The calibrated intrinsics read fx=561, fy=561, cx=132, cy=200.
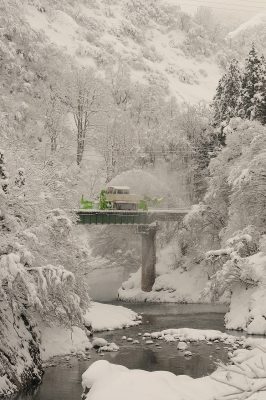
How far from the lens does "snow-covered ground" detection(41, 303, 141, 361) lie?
2627 cm

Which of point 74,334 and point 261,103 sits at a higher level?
point 261,103

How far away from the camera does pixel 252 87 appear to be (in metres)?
47.8

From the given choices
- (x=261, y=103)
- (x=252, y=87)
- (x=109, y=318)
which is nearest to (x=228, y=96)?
(x=252, y=87)

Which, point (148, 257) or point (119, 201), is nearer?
point (148, 257)

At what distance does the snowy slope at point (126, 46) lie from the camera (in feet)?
277

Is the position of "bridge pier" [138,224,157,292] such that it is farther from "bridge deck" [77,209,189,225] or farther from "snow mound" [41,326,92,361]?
"snow mound" [41,326,92,361]

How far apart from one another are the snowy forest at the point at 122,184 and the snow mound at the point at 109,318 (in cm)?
15

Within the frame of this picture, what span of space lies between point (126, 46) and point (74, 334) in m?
75.9

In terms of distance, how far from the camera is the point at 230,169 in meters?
42.2

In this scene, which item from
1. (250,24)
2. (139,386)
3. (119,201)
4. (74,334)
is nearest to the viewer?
(139,386)

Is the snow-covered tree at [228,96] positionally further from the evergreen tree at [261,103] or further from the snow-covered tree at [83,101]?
the snow-covered tree at [83,101]

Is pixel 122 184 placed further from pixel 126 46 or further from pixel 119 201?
pixel 126 46

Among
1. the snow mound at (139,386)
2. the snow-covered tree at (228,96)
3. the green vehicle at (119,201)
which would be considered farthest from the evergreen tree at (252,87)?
the snow mound at (139,386)

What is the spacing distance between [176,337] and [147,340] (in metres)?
1.64
